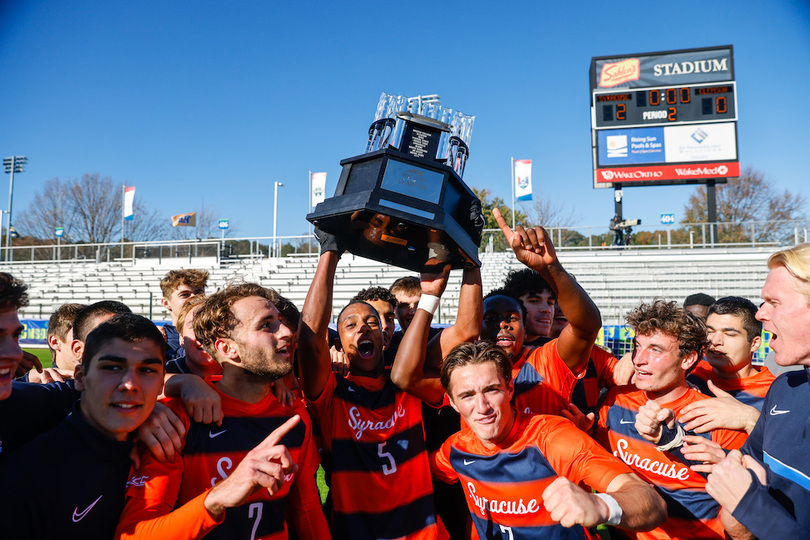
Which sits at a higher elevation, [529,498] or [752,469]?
[752,469]

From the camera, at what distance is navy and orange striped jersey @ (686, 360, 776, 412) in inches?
138

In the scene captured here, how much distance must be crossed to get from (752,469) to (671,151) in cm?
2251

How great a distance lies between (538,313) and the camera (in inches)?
167

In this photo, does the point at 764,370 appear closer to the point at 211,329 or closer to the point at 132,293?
the point at 211,329

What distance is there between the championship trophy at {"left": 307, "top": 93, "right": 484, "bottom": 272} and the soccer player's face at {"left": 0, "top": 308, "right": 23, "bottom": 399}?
1263 mm

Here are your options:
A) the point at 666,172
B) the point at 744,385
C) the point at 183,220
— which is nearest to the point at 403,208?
the point at 744,385

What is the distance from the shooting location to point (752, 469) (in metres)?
1.96

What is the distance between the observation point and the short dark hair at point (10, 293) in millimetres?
2090

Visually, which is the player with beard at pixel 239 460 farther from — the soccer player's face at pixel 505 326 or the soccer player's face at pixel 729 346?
the soccer player's face at pixel 729 346

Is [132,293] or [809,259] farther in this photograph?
[132,293]

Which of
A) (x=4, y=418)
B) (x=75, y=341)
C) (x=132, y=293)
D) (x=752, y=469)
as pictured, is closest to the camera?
(x=752, y=469)

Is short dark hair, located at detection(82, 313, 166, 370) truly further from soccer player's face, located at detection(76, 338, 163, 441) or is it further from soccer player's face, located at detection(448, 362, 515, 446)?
soccer player's face, located at detection(448, 362, 515, 446)

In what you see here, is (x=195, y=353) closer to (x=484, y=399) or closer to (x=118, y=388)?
(x=118, y=388)

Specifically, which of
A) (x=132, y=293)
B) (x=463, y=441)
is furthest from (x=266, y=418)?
(x=132, y=293)
